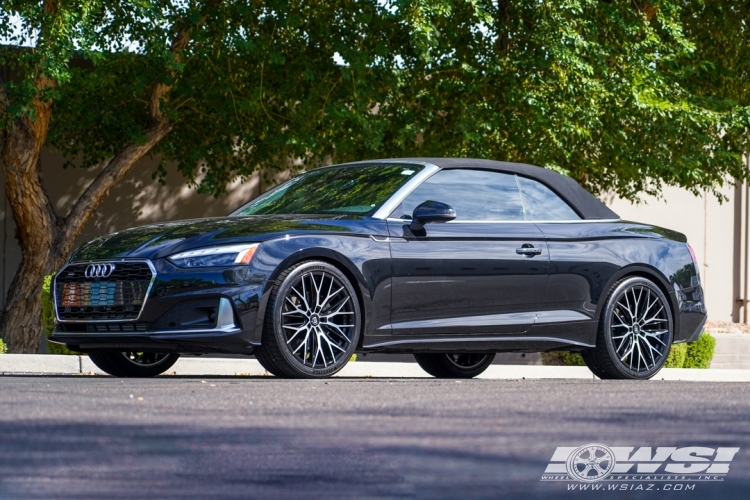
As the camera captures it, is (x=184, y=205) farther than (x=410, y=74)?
Yes

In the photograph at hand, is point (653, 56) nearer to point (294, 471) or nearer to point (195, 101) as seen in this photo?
point (195, 101)

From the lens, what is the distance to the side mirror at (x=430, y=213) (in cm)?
832

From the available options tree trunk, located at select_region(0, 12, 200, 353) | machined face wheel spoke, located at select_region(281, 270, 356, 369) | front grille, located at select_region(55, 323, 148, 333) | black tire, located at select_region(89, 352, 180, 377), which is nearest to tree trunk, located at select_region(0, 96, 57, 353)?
tree trunk, located at select_region(0, 12, 200, 353)

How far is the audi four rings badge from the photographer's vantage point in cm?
790

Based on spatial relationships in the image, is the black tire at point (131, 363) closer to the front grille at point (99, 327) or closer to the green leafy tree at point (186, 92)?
the front grille at point (99, 327)

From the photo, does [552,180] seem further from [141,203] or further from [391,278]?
[141,203]

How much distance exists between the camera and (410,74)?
17.1 metres

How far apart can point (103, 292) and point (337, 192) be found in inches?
73.2

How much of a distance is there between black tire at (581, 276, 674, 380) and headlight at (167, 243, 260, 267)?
2.91 m

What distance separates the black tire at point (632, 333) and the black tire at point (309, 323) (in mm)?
2180

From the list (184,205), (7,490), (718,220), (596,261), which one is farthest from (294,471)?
(718,220)

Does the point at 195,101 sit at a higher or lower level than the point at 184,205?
higher

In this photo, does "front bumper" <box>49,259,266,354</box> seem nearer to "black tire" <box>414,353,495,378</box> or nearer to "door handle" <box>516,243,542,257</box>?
"door handle" <box>516,243,542,257</box>

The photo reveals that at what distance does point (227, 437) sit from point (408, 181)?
164 inches
